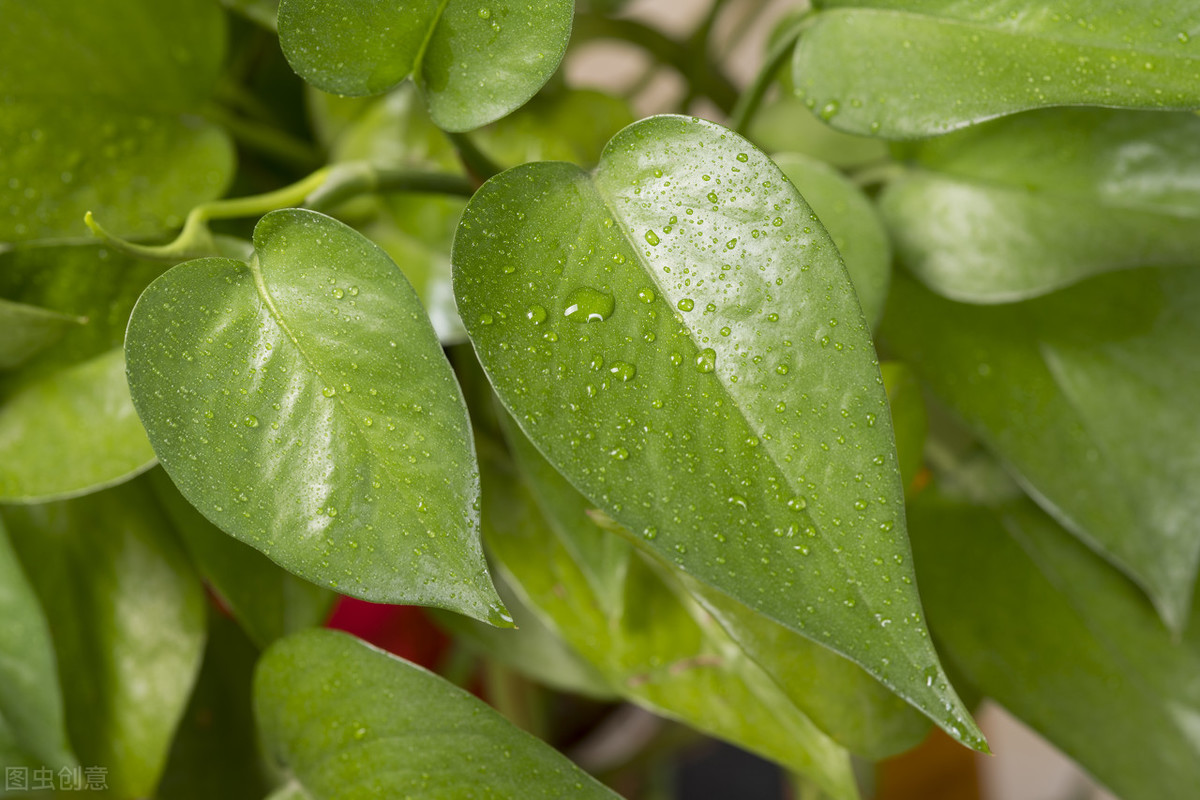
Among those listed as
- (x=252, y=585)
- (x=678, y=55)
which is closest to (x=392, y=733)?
(x=252, y=585)

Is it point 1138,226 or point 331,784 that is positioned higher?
point 1138,226

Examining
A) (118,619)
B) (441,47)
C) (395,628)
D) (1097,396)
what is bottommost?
(395,628)

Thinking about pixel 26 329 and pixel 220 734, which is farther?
pixel 220 734

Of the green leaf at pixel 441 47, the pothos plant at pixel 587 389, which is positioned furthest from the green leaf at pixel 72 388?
the green leaf at pixel 441 47

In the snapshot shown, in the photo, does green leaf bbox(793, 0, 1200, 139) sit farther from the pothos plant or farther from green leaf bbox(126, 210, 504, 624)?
green leaf bbox(126, 210, 504, 624)

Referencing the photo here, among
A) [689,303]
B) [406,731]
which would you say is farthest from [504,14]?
[406,731]

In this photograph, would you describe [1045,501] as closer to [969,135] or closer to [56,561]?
[969,135]

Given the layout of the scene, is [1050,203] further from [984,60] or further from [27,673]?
[27,673]
